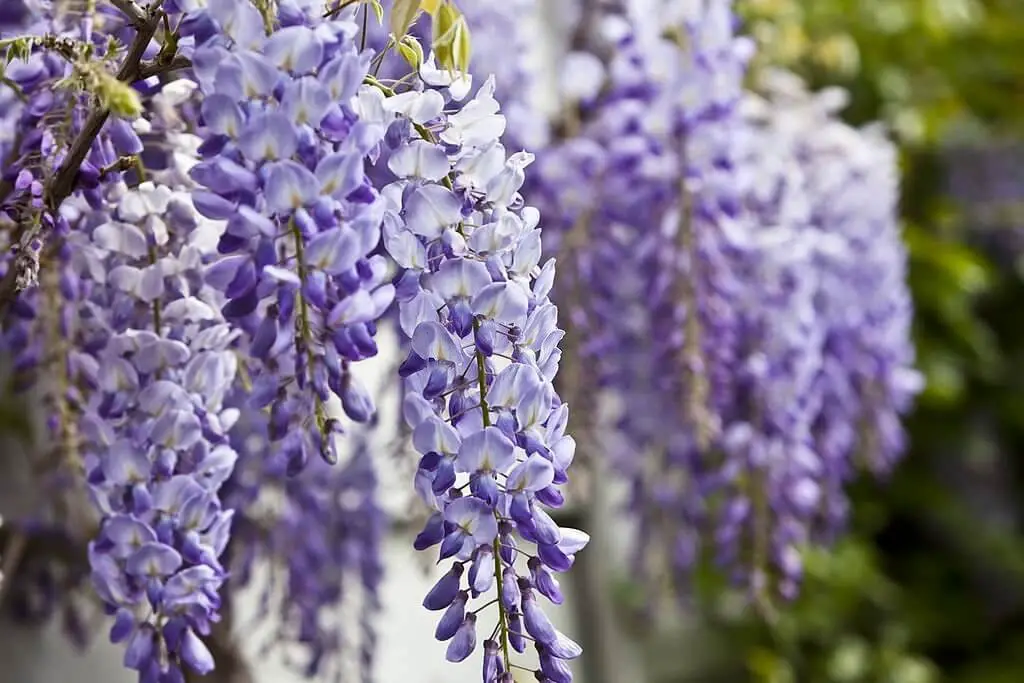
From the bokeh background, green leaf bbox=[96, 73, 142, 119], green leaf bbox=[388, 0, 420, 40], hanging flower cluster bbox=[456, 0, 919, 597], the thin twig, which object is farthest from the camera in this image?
the bokeh background

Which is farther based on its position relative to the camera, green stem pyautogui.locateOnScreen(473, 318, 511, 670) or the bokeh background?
the bokeh background

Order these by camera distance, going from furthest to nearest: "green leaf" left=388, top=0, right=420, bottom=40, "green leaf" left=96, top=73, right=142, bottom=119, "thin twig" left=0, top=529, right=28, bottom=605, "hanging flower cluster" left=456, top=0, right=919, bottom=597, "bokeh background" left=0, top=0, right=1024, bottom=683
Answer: "bokeh background" left=0, top=0, right=1024, bottom=683
"hanging flower cluster" left=456, top=0, right=919, bottom=597
"thin twig" left=0, top=529, right=28, bottom=605
"green leaf" left=388, top=0, right=420, bottom=40
"green leaf" left=96, top=73, right=142, bottom=119

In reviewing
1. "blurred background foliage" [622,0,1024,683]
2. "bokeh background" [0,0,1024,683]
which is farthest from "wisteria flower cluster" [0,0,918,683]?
"blurred background foliage" [622,0,1024,683]

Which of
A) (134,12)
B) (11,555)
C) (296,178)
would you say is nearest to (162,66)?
(134,12)

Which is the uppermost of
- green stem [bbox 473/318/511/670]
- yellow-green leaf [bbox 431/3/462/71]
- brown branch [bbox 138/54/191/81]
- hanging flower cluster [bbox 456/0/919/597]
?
hanging flower cluster [bbox 456/0/919/597]

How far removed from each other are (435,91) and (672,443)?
979 millimetres

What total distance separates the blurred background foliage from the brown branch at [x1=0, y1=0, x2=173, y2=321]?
1758 mm

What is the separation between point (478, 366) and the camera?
0.65 meters

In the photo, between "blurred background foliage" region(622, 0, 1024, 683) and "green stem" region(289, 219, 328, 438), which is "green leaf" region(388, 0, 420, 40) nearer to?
"green stem" region(289, 219, 328, 438)

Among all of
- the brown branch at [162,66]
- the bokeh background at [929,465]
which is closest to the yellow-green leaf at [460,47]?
the brown branch at [162,66]

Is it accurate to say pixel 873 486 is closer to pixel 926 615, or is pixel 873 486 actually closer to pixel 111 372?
pixel 926 615

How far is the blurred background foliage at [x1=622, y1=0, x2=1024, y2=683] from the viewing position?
2.34 m

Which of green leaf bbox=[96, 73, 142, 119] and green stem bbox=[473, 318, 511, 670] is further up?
green leaf bbox=[96, 73, 142, 119]

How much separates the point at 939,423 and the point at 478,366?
2144 mm
